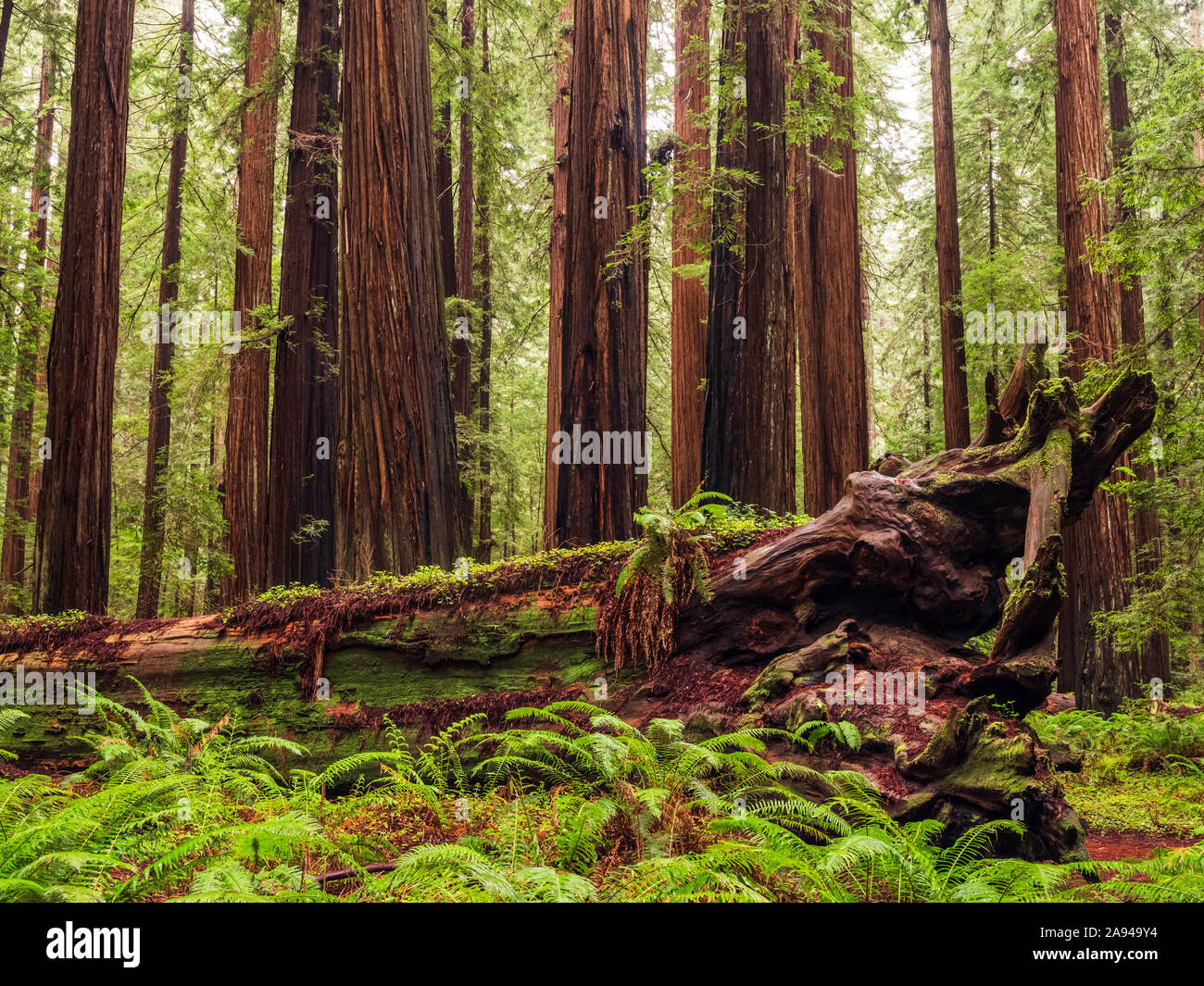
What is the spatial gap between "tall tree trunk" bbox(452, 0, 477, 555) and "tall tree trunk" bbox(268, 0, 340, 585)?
79.8 inches

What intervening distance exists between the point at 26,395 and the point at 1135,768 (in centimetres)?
1738

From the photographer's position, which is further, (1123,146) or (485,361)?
(485,361)

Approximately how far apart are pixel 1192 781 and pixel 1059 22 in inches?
423

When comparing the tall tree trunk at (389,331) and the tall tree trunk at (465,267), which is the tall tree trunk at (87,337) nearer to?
the tall tree trunk at (389,331)

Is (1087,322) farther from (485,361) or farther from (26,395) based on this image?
(26,395)

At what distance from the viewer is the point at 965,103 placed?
62.4 feet

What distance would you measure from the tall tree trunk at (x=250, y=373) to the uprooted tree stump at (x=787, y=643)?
7233 mm

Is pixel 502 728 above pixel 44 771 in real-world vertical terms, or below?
above

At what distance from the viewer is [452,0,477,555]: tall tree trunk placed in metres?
12.4

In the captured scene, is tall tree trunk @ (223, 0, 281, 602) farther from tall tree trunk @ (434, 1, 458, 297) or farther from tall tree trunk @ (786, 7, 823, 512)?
tall tree trunk @ (786, 7, 823, 512)

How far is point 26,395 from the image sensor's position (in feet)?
44.4

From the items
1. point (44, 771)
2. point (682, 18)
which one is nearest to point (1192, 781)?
point (44, 771)

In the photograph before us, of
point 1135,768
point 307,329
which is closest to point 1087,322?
point 1135,768
